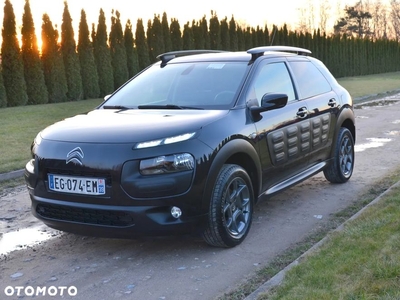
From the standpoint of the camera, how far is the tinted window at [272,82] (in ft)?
17.8

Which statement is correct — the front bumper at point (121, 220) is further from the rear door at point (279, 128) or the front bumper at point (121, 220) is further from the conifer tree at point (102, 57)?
the conifer tree at point (102, 57)

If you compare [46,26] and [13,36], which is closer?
[13,36]

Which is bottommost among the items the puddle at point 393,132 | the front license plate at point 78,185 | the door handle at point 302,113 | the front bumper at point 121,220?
the puddle at point 393,132

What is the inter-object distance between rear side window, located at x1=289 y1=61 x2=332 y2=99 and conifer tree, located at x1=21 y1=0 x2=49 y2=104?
15.6 m

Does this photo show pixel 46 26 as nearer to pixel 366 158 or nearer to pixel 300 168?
pixel 366 158

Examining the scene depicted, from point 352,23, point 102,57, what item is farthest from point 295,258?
point 352,23

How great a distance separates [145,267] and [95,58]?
787 inches

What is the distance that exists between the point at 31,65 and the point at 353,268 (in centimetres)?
1844

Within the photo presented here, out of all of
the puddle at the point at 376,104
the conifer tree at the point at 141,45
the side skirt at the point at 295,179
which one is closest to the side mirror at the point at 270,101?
the side skirt at the point at 295,179

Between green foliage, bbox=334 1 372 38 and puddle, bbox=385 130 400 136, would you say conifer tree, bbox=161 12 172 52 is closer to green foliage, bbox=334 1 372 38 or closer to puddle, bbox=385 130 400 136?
puddle, bbox=385 130 400 136

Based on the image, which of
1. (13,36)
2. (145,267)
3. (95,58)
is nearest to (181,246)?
(145,267)

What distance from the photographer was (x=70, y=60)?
2192cm

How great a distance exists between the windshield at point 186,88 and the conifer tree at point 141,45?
65.1 ft

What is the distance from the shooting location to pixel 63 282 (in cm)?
413
